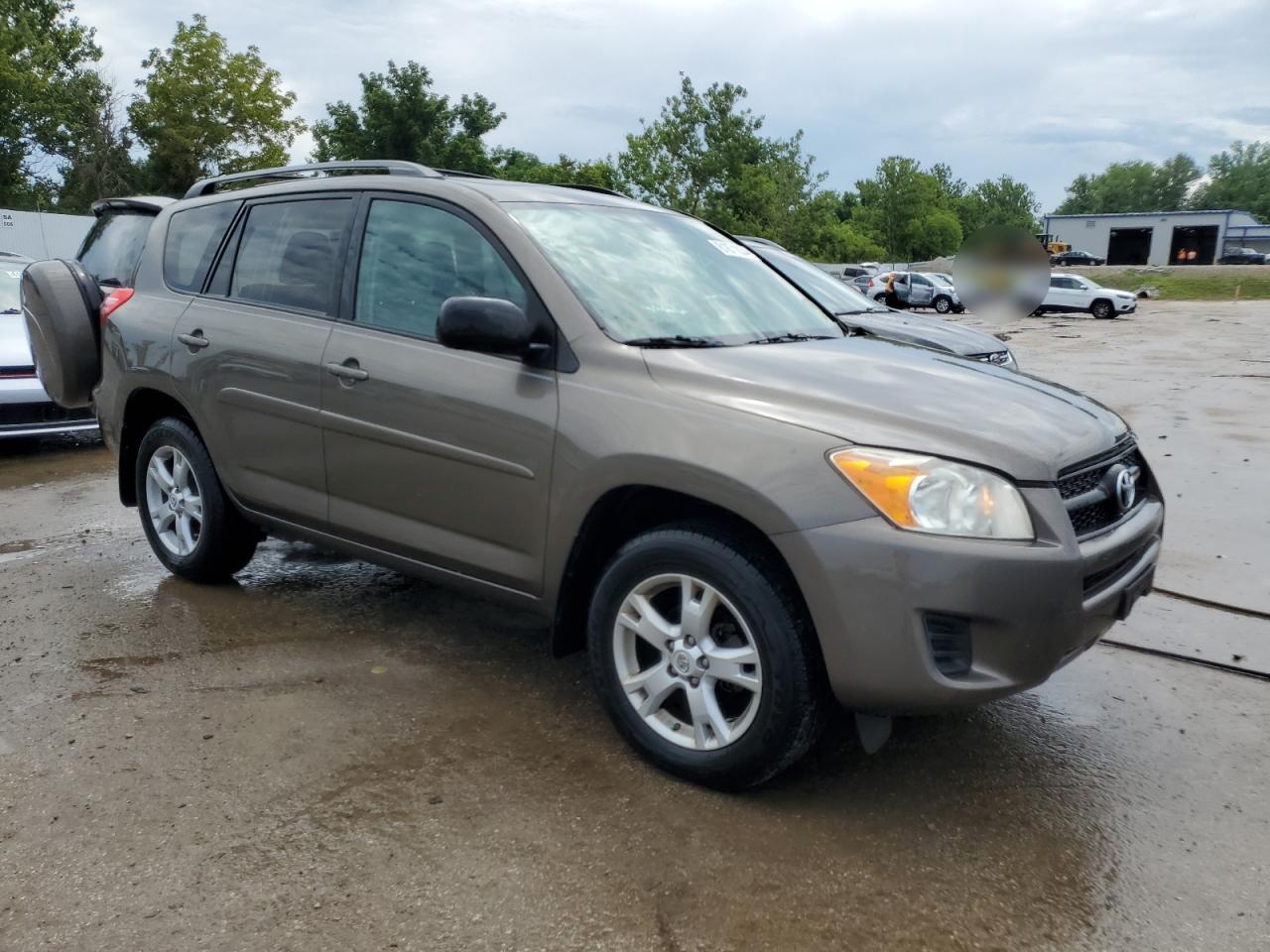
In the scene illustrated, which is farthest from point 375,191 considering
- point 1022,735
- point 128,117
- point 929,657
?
point 128,117

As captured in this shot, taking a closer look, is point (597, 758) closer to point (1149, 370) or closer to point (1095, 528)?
point (1095, 528)

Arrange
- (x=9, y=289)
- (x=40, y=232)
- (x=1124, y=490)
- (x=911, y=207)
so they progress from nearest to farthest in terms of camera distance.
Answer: (x=1124, y=490) < (x=9, y=289) < (x=40, y=232) < (x=911, y=207)

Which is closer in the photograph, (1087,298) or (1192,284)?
(1087,298)

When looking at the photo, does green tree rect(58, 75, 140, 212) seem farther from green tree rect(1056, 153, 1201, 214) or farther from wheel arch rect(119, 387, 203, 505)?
green tree rect(1056, 153, 1201, 214)

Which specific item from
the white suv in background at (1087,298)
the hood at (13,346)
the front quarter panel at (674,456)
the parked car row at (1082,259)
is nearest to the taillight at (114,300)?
the front quarter panel at (674,456)

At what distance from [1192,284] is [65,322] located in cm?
5155

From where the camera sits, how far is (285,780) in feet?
9.98

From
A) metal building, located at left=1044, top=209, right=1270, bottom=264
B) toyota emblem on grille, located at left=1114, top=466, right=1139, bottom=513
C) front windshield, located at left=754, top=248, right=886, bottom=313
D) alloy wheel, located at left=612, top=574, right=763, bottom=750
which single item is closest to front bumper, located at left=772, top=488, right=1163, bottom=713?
alloy wheel, located at left=612, top=574, right=763, bottom=750

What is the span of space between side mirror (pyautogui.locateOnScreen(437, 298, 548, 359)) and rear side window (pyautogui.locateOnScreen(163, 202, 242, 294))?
6.19ft

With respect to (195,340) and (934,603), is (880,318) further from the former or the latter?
(934,603)

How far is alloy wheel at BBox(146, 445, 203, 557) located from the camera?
463cm

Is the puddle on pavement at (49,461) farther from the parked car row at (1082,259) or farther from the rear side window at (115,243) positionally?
the parked car row at (1082,259)

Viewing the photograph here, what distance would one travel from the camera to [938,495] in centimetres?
265

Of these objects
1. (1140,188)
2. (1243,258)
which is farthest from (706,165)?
(1140,188)
